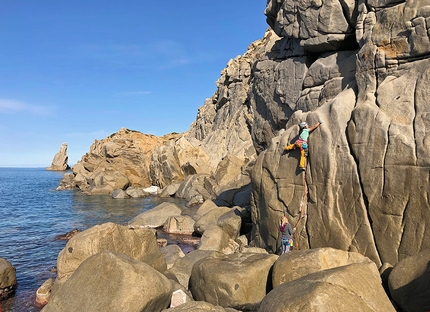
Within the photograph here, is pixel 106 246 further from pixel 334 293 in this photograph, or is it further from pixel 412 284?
pixel 412 284

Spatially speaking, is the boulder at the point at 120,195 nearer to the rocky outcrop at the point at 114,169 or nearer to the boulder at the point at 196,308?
the rocky outcrop at the point at 114,169

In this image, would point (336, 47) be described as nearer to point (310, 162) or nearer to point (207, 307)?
point (310, 162)

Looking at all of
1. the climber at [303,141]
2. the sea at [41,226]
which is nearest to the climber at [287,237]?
the climber at [303,141]

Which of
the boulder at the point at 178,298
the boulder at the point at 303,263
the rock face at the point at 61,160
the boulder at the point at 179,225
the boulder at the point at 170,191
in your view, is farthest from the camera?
the rock face at the point at 61,160

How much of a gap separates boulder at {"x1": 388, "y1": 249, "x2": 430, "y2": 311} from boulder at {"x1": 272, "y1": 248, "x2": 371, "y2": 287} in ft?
5.25

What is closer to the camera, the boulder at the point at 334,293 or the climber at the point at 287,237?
the boulder at the point at 334,293

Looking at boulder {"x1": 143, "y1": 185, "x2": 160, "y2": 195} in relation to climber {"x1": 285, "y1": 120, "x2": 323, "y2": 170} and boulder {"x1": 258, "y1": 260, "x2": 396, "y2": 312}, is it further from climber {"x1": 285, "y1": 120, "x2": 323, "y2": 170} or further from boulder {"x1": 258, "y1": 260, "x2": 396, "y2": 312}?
boulder {"x1": 258, "y1": 260, "x2": 396, "y2": 312}

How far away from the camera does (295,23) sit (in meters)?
24.4

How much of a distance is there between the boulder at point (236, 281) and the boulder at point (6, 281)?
8819 millimetres

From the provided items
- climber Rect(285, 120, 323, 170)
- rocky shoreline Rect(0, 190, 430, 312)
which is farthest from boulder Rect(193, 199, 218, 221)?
climber Rect(285, 120, 323, 170)

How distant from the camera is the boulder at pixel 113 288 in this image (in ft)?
28.9

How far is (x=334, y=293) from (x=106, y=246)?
8835 mm

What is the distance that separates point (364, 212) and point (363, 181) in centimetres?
112

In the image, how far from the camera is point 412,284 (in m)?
8.60
